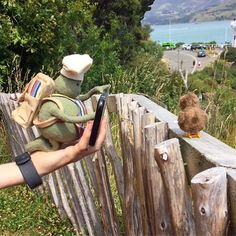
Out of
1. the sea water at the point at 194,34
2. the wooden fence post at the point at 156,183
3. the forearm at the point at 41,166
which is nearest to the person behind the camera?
the forearm at the point at 41,166

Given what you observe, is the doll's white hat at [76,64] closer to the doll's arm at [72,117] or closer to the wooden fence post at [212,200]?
the doll's arm at [72,117]

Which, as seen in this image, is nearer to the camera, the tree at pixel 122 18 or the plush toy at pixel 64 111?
the plush toy at pixel 64 111

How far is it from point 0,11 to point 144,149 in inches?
173

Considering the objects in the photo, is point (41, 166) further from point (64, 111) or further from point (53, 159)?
point (64, 111)

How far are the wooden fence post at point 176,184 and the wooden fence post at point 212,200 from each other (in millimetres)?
223

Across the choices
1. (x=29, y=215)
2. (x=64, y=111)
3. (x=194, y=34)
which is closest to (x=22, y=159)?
(x=64, y=111)

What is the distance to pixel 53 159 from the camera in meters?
1.36

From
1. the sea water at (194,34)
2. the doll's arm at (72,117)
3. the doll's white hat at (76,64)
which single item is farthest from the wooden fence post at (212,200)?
the sea water at (194,34)

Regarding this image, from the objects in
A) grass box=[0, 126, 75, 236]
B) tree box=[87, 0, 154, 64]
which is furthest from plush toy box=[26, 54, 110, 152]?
tree box=[87, 0, 154, 64]

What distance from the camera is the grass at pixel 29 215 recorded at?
3236 millimetres

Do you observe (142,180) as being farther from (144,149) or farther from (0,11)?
(0,11)

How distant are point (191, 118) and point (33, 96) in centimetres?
55

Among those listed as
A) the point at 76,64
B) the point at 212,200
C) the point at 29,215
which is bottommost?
the point at 29,215

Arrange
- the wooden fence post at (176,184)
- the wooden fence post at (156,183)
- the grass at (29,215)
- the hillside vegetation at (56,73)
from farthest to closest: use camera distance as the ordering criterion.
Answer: the hillside vegetation at (56,73) → the grass at (29,215) → the wooden fence post at (156,183) → the wooden fence post at (176,184)
